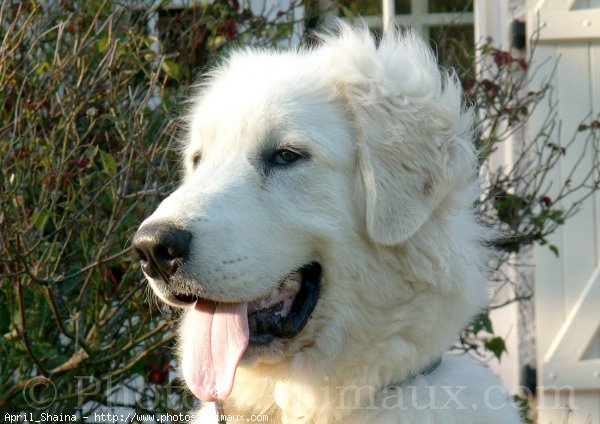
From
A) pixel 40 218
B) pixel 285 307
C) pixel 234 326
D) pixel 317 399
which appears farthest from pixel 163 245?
pixel 40 218

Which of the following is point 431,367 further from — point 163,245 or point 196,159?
point 196,159

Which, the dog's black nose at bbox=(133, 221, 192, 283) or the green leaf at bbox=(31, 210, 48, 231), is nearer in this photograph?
the dog's black nose at bbox=(133, 221, 192, 283)

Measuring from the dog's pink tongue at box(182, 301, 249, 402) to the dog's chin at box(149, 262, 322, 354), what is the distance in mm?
38

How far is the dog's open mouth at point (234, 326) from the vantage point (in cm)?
285

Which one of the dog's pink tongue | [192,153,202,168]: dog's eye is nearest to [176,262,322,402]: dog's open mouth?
the dog's pink tongue

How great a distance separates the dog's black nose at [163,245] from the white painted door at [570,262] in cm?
362

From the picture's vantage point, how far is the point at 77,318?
3.80 m

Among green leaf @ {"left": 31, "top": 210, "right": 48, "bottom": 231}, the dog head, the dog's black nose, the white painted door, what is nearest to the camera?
the dog's black nose

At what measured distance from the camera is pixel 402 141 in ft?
9.89

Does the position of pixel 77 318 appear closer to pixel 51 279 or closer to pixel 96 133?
pixel 51 279

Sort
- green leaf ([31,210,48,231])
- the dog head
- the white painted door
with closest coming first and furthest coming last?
the dog head
green leaf ([31,210,48,231])
the white painted door

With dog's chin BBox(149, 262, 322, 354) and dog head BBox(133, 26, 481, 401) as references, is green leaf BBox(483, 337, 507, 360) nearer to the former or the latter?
dog head BBox(133, 26, 481, 401)

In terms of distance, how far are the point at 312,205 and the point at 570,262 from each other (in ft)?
10.9

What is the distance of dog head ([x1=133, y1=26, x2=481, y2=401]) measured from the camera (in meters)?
2.83
